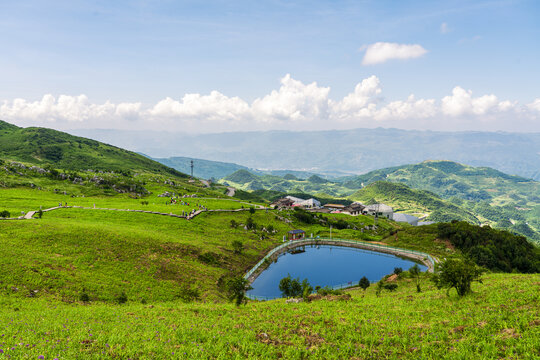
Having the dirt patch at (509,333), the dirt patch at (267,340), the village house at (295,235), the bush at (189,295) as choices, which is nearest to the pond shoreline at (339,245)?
the village house at (295,235)

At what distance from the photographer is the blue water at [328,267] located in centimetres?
7135

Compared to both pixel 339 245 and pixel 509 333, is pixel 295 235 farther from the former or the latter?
pixel 509 333

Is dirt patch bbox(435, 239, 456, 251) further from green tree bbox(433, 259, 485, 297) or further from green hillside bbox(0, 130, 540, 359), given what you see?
green tree bbox(433, 259, 485, 297)

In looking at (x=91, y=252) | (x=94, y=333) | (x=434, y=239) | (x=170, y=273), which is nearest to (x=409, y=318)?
(x=94, y=333)

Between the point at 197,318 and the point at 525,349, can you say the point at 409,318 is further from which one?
the point at 197,318

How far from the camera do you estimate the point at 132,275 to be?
46812 millimetres

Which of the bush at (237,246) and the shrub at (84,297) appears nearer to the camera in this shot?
the shrub at (84,297)

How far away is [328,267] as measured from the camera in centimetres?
8525

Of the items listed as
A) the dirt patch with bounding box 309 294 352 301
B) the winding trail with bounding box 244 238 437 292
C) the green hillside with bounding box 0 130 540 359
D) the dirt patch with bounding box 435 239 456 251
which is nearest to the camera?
the green hillside with bounding box 0 130 540 359

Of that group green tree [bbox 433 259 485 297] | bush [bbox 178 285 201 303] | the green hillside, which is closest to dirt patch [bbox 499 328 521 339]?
the green hillside

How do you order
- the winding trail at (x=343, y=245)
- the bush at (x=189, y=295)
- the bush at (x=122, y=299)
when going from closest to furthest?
1. the bush at (x=122, y=299)
2. the bush at (x=189, y=295)
3. the winding trail at (x=343, y=245)

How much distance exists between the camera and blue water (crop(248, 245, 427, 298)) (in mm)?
71350

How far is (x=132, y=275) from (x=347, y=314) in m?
38.3

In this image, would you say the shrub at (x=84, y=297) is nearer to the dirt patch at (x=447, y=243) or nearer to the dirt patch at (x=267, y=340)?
the dirt patch at (x=267, y=340)
